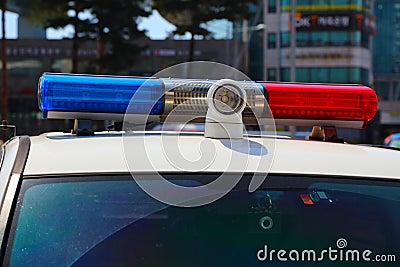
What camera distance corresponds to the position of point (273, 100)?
2.57 meters

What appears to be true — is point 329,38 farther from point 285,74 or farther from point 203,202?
point 203,202

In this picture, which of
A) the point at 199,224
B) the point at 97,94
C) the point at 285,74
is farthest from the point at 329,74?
the point at 199,224

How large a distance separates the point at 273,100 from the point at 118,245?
0.96m

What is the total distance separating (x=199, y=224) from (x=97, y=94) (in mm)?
709

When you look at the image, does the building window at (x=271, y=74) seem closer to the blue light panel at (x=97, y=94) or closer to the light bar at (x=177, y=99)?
the light bar at (x=177, y=99)

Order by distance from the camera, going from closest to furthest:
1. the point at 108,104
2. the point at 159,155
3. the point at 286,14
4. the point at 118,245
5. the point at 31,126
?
the point at 118,245 → the point at 159,155 → the point at 108,104 → the point at 31,126 → the point at 286,14

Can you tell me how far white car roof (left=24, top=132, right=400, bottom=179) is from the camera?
6.38 ft

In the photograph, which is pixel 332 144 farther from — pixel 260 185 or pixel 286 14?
pixel 286 14

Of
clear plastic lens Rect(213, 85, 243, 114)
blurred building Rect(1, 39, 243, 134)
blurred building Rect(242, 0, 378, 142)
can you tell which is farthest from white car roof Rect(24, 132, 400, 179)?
blurred building Rect(242, 0, 378, 142)

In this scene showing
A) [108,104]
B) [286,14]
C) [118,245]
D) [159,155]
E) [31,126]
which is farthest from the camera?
[286,14]

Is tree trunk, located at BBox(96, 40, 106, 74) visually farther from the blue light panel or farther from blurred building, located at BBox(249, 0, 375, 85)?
the blue light panel

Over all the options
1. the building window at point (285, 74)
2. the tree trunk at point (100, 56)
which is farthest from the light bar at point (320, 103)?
the building window at point (285, 74)

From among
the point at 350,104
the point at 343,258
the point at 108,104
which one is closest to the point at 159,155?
the point at 108,104

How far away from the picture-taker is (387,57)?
193 ft
